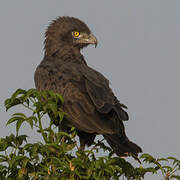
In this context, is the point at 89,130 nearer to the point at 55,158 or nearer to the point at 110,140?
the point at 110,140

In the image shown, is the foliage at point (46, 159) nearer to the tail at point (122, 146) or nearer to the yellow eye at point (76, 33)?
the tail at point (122, 146)

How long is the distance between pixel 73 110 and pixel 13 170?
6.98 feet

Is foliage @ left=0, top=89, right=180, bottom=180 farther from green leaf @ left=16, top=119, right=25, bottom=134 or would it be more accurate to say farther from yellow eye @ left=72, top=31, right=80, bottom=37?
yellow eye @ left=72, top=31, right=80, bottom=37

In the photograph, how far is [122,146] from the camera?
6.03m

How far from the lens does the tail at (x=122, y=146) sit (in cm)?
591

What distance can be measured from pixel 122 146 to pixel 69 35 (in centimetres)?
400

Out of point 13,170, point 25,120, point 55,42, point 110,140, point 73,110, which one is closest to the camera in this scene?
point 25,120

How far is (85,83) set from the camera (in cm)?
705

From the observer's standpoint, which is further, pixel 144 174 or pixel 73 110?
pixel 73 110

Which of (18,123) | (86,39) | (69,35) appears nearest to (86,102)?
(18,123)

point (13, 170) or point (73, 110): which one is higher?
point (73, 110)

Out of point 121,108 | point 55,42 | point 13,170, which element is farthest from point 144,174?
point 55,42

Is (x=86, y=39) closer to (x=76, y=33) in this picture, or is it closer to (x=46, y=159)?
(x=76, y=33)

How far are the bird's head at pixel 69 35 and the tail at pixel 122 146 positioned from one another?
3.35 meters
